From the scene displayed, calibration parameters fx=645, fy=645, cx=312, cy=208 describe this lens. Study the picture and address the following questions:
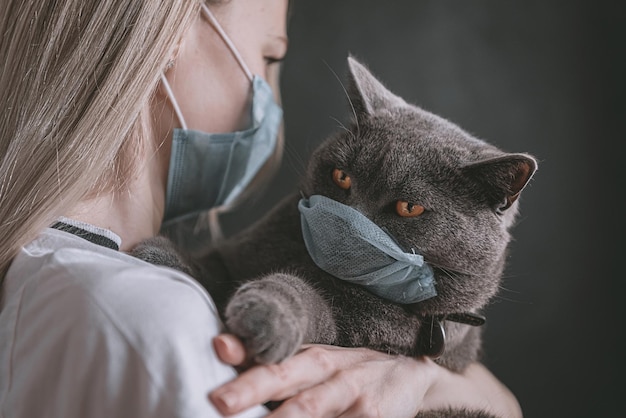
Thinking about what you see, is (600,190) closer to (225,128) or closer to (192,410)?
(225,128)

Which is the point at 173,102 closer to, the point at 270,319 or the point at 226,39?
the point at 226,39

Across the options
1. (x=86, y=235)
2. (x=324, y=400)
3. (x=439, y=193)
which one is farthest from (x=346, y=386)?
(x=86, y=235)

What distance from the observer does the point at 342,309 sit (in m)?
1.09

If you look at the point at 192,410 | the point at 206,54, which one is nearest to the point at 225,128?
the point at 206,54

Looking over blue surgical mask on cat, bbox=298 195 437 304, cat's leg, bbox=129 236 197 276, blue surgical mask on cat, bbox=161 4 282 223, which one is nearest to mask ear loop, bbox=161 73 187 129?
blue surgical mask on cat, bbox=161 4 282 223

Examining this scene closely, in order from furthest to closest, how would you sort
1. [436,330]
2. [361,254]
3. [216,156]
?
[216,156] < [436,330] < [361,254]

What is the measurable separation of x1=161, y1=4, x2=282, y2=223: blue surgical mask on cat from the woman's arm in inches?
20.3

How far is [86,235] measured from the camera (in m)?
1.08

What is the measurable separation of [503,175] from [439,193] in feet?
0.33

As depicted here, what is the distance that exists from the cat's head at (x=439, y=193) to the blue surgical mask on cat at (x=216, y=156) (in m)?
0.26

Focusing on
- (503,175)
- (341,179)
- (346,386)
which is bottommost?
(346,386)

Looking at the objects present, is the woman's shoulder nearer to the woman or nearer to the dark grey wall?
the woman

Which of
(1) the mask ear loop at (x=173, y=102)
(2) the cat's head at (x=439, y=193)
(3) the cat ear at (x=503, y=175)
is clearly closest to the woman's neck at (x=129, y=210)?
(1) the mask ear loop at (x=173, y=102)

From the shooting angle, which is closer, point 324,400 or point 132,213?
point 324,400
